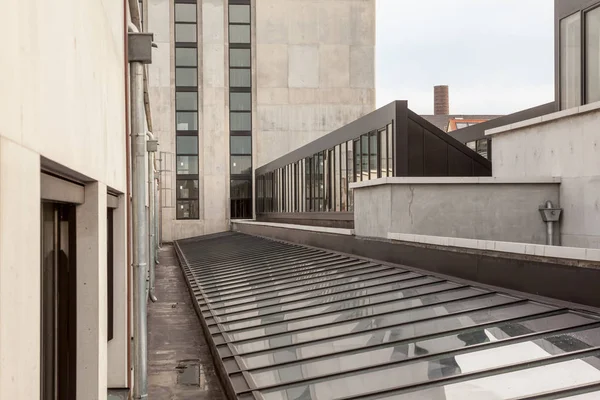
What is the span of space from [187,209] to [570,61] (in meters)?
42.7

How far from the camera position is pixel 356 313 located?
40.4 feet

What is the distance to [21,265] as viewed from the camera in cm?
310

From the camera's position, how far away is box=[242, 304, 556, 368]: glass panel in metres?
9.41

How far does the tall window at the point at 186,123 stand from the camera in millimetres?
58781

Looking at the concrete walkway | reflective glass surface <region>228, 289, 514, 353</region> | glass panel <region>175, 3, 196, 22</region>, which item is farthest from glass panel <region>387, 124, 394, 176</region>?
glass panel <region>175, 3, 196, 22</region>

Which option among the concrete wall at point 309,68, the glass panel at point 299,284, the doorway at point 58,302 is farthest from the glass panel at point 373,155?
the concrete wall at point 309,68

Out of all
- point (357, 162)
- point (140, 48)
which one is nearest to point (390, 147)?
point (357, 162)

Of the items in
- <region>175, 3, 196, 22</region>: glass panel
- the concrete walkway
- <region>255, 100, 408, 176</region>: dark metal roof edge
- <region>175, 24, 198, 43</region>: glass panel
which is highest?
<region>175, 3, 196, 22</region>: glass panel

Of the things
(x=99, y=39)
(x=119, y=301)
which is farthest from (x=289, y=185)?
(x=99, y=39)

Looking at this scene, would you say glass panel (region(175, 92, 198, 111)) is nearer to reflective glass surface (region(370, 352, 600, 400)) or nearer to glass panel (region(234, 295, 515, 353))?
glass panel (region(234, 295, 515, 353))

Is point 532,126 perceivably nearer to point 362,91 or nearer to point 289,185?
point 289,185

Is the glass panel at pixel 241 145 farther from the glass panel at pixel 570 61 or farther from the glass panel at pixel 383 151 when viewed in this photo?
the glass panel at pixel 570 61

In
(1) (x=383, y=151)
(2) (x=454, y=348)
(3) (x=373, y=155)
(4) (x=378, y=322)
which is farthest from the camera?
(3) (x=373, y=155)

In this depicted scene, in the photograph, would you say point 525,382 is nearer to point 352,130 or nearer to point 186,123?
point 352,130
